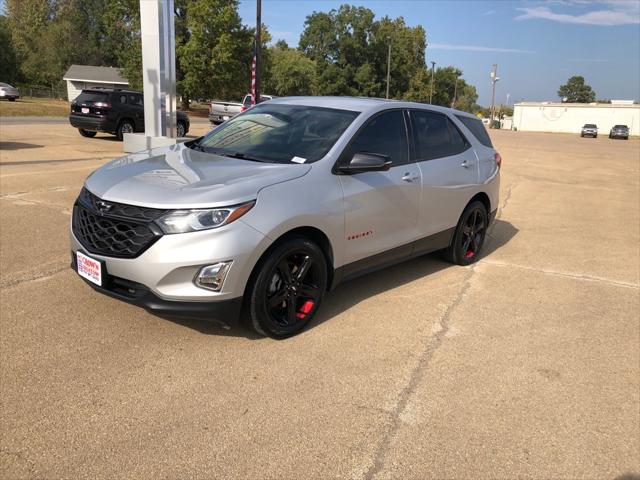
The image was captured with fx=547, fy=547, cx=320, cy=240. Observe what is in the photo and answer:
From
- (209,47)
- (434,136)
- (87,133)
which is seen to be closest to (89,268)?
(434,136)

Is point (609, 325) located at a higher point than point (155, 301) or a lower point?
lower

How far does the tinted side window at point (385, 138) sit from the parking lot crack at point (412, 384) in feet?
4.54

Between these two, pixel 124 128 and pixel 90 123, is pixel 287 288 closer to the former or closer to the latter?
pixel 90 123

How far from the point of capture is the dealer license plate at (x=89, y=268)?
3541mm

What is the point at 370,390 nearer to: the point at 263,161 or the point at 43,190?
the point at 263,161

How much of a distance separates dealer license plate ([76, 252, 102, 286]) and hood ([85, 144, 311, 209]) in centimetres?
43

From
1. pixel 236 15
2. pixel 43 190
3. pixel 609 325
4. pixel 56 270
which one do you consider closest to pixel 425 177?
pixel 609 325

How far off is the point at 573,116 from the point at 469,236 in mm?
80749

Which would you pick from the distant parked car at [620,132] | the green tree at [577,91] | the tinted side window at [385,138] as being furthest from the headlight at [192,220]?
the green tree at [577,91]

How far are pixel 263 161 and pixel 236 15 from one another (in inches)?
1908

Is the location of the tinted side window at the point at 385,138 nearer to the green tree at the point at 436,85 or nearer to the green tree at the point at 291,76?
the green tree at the point at 291,76

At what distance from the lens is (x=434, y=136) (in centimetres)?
537

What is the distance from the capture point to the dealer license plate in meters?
3.54

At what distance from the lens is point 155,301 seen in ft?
11.1
